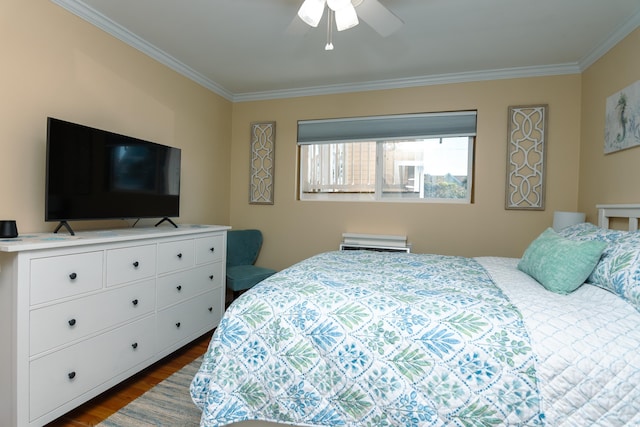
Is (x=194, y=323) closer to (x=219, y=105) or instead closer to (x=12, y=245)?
(x=12, y=245)

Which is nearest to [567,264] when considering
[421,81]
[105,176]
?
[421,81]

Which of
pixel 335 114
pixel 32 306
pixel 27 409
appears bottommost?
pixel 27 409

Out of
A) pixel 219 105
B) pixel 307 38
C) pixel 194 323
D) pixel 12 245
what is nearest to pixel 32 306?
pixel 12 245

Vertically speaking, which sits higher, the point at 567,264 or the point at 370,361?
the point at 567,264

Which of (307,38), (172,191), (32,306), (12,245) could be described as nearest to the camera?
(12,245)

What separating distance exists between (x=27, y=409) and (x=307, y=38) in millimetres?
2818

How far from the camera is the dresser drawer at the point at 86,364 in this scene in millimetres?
1544

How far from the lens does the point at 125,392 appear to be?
198 centimetres

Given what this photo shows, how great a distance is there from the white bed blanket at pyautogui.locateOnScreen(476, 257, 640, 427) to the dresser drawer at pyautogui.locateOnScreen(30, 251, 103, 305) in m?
2.09

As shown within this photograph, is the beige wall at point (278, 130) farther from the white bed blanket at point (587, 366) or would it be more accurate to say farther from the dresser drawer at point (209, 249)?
the white bed blanket at point (587, 366)

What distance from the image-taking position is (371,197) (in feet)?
11.9

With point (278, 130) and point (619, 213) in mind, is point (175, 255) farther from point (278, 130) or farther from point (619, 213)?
point (619, 213)

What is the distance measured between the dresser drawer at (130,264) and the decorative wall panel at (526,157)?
122 inches

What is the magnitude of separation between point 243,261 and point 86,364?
1.95 m
